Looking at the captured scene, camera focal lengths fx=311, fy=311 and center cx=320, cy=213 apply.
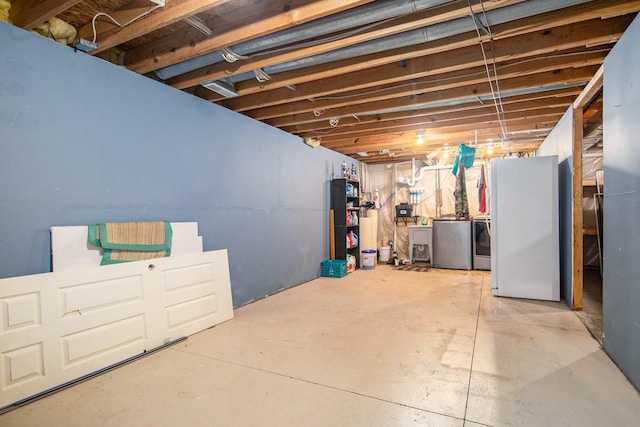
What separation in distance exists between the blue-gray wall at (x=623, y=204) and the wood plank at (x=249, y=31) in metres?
1.82

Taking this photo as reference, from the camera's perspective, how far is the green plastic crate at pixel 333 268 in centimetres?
559

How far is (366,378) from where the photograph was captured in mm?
2113

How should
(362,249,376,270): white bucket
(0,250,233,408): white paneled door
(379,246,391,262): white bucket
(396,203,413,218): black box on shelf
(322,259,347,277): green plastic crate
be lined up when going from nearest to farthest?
(0,250,233,408): white paneled door
(322,259,347,277): green plastic crate
(362,249,376,270): white bucket
(379,246,391,262): white bucket
(396,203,413,218): black box on shelf

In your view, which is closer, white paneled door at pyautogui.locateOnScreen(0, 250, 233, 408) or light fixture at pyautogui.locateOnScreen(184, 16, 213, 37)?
white paneled door at pyautogui.locateOnScreen(0, 250, 233, 408)

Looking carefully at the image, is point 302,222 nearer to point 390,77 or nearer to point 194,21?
point 390,77

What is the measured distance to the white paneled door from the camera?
1908 millimetres

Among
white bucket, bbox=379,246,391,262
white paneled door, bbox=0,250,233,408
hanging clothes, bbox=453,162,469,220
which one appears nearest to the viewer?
white paneled door, bbox=0,250,233,408

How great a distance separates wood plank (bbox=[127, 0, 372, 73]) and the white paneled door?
1732mm

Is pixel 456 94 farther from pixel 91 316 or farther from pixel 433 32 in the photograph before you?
pixel 91 316

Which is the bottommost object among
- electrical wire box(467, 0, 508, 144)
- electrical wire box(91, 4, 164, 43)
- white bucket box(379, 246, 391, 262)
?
white bucket box(379, 246, 391, 262)

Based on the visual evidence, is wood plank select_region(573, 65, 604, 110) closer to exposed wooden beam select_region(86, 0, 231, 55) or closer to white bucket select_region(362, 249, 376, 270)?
exposed wooden beam select_region(86, 0, 231, 55)

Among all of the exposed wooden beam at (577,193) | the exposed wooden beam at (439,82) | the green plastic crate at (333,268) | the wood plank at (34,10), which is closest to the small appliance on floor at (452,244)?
the green plastic crate at (333,268)

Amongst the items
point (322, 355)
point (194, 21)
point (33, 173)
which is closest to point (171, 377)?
point (322, 355)

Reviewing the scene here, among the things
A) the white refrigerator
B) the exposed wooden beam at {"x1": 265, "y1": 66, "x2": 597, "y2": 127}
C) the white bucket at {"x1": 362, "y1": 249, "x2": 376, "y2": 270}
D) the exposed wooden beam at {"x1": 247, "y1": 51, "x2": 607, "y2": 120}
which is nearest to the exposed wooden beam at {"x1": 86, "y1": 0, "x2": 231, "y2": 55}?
the exposed wooden beam at {"x1": 247, "y1": 51, "x2": 607, "y2": 120}
